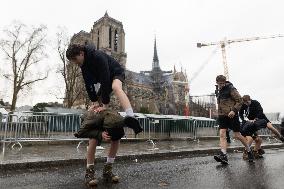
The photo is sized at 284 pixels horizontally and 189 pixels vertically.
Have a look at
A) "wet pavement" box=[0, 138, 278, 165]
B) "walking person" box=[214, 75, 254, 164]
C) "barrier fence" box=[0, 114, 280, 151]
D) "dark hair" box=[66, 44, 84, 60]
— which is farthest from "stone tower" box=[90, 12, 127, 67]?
"dark hair" box=[66, 44, 84, 60]

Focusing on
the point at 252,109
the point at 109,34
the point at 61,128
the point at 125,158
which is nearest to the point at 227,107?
the point at 252,109

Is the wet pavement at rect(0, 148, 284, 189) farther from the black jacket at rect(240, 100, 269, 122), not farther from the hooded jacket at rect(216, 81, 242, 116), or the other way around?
the black jacket at rect(240, 100, 269, 122)

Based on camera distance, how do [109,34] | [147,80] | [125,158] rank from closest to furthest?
[125,158]
[109,34]
[147,80]

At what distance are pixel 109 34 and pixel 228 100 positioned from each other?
9704cm

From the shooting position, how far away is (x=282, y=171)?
17.6ft

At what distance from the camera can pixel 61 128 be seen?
1195 cm

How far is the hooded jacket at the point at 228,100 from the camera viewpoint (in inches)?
274

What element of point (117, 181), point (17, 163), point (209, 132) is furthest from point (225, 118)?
point (209, 132)

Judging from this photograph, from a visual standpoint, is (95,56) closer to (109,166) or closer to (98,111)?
(98,111)

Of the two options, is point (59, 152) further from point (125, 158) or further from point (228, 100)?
point (228, 100)

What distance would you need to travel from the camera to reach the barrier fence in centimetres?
1045

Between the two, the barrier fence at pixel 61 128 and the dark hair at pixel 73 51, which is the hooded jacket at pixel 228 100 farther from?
the barrier fence at pixel 61 128

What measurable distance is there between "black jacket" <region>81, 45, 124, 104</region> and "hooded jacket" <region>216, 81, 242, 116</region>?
331 centimetres

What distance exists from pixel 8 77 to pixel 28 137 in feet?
93.5
